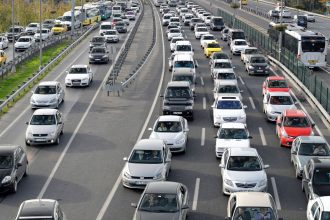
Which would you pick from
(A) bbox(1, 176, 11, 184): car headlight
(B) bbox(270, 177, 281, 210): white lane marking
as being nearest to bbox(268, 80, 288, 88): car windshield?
(B) bbox(270, 177, 281, 210): white lane marking

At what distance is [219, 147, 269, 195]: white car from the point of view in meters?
24.3

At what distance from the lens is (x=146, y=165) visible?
2580cm

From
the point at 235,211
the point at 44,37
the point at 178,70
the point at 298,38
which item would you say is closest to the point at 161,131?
the point at 235,211

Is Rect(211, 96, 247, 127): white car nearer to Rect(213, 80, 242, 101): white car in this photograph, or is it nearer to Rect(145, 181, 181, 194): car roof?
Rect(213, 80, 242, 101): white car

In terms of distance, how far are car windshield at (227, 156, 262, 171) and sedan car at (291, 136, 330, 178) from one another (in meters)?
2.46

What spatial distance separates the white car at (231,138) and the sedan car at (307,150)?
245cm

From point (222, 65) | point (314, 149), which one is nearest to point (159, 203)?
point (314, 149)

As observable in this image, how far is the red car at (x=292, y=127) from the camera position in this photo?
3206 centimetres

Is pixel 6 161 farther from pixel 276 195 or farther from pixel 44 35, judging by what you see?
pixel 44 35

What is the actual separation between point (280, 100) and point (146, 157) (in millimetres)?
13769

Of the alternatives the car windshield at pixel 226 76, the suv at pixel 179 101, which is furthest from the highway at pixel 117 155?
the car windshield at pixel 226 76

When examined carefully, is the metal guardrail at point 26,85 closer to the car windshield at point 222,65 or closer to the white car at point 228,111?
the white car at point 228,111

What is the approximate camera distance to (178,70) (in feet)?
151

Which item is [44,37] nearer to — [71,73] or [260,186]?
[71,73]
